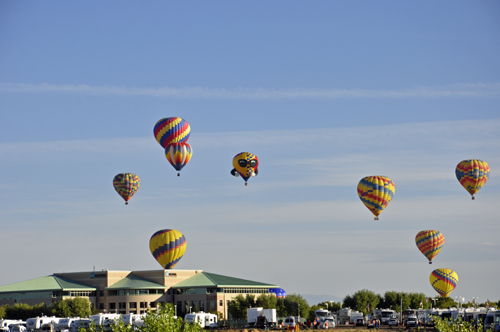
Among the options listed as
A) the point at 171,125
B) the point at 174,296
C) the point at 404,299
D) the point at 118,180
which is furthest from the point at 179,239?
the point at 404,299

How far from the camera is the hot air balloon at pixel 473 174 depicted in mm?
108125

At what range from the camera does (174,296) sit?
159 meters

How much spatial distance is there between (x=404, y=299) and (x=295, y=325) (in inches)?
3088

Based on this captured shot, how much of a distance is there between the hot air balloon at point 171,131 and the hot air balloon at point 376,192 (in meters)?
27.1

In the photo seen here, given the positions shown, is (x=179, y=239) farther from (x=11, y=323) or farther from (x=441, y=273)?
(x=441, y=273)

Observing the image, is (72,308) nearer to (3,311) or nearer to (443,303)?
(3,311)

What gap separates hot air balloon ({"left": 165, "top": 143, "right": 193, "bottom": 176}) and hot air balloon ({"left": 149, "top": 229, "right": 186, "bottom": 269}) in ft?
68.0

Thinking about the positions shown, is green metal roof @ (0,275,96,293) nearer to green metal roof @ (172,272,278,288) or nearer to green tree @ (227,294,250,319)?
green metal roof @ (172,272,278,288)

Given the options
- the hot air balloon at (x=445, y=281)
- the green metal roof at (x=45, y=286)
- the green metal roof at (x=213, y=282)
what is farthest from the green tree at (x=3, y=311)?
the hot air balloon at (x=445, y=281)

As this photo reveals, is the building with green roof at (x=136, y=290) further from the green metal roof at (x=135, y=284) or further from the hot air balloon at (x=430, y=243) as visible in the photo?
the hot air balloon at (x=430, y=243)

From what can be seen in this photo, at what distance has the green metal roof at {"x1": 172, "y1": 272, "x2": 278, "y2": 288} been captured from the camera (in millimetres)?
155375

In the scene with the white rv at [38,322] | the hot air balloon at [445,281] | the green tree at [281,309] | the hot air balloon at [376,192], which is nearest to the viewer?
the white rv at [38,322]

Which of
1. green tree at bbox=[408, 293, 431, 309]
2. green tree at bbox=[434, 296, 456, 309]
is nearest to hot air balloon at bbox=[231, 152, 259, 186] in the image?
green tree at bbox=[408, 293, 431, 309]

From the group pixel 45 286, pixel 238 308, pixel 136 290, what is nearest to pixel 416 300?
pixel 238 308
